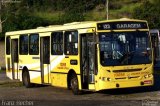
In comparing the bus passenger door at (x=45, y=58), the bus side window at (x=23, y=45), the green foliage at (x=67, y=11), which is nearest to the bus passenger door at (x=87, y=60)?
the bus passenger door at (x=45, y=58)

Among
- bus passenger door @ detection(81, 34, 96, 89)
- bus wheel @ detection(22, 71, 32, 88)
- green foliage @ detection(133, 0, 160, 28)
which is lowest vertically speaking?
bus wheel @ detection(22, 71, 32, 88)

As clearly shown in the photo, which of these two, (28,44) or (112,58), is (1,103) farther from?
(28,44)

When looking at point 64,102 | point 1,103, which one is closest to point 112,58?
point 64,102

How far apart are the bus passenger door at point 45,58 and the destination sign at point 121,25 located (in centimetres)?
436

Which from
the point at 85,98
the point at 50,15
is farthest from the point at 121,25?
the point at 50,15

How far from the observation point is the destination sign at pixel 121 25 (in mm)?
18625

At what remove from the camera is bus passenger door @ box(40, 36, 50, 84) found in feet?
73.5

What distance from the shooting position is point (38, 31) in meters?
23.4

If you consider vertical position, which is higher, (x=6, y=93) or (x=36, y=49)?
(x=36, y=49)

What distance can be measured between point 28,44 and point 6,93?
3.49 metres

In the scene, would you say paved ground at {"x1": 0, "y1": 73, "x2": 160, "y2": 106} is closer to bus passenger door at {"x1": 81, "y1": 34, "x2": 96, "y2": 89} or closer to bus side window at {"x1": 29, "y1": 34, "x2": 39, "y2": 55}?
bus passenger door at {"x1": 81, "y1": 34, "x2": 96, "y2": 89}

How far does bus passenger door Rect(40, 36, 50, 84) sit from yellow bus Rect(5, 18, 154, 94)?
59 centimetres

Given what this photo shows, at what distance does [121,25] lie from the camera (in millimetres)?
18906

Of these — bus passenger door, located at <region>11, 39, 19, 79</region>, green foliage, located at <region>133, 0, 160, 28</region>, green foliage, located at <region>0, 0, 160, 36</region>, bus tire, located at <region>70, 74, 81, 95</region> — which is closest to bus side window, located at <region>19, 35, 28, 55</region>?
bus passenger door, located at <region>11, 39, 19, 79</region>
